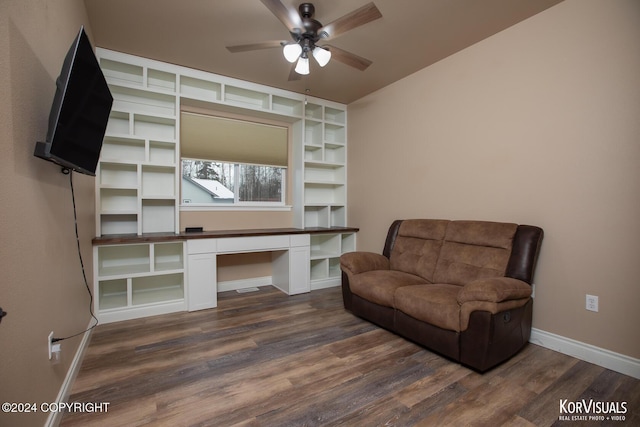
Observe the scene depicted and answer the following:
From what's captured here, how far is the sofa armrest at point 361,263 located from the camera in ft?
10.2

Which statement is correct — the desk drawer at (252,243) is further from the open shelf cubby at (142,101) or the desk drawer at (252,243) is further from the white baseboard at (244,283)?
the open shelf cubby at (142,101)

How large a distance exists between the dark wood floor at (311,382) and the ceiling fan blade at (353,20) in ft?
7.97

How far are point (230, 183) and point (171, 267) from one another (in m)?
1.38

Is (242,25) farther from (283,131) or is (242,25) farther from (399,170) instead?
(399,170)

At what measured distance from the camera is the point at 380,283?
2.75 m

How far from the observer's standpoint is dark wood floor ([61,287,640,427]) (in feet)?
5.27

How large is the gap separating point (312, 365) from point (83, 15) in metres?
3.27

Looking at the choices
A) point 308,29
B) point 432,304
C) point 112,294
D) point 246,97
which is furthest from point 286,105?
point 432,304

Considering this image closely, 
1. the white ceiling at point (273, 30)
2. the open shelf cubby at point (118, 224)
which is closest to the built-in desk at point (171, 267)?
the open shelf cubby at point (118, 224)

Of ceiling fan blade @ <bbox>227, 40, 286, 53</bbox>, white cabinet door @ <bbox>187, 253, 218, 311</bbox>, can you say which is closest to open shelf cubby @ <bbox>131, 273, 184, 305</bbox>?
white cabinet door @ <bbox>187, 253, 218, 311</bbox>

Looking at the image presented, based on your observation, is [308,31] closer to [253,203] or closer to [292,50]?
[292,50]

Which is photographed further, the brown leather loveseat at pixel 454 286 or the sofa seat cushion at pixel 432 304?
the sofa seat cushion at pixel 432 304

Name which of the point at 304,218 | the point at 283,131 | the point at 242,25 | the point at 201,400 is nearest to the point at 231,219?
the point at 304,218

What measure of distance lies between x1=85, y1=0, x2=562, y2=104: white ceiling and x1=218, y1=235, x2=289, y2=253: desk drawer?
6.66 ft
